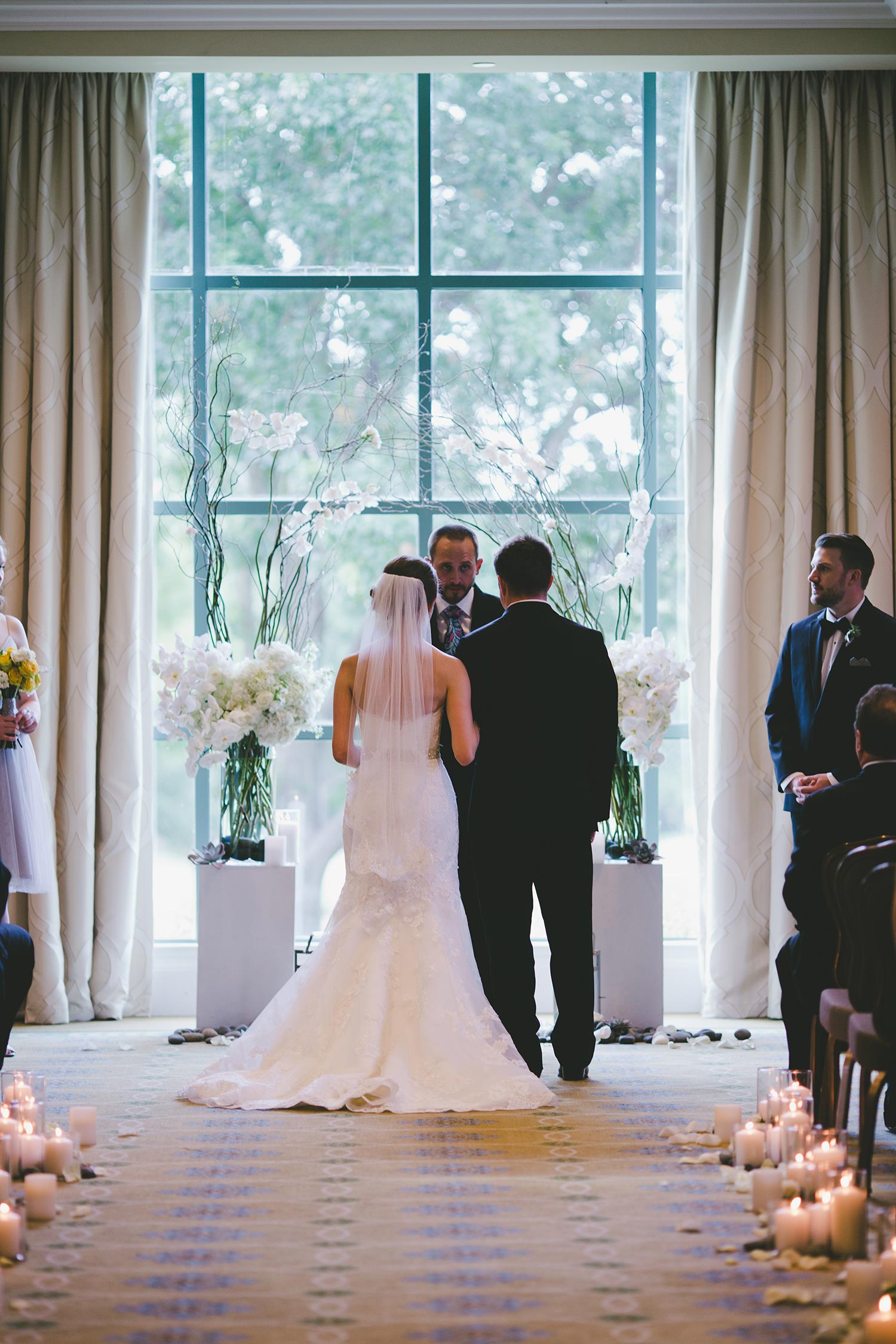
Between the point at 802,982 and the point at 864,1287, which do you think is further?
the point at 802,982

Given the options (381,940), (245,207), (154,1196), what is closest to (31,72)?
(245,207)

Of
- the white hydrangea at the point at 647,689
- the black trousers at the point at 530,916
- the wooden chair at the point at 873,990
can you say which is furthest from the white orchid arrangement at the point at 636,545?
the wooden chair at the point at 873,990

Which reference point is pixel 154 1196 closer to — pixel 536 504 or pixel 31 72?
pixel 536 504

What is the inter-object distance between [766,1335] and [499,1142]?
1481 millimetres

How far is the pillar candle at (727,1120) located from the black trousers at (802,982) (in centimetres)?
48

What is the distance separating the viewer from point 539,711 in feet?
15.9

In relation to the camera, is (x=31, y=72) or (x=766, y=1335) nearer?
(x=766, y=1335)

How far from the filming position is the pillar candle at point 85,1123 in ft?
12.7

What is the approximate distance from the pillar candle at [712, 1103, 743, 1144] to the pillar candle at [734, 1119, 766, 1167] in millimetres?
218

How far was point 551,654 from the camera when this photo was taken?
483 cm

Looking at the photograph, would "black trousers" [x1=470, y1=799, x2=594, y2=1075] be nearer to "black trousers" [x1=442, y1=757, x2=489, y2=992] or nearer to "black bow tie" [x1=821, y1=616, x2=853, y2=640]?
"black trousers" [x1=442, y1=757, x2=489, y2=992]

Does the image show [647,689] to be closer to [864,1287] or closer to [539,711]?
[539,711]

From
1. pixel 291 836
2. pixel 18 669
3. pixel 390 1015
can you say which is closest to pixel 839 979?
pixel 390 1015

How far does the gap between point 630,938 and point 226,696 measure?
1.99m
